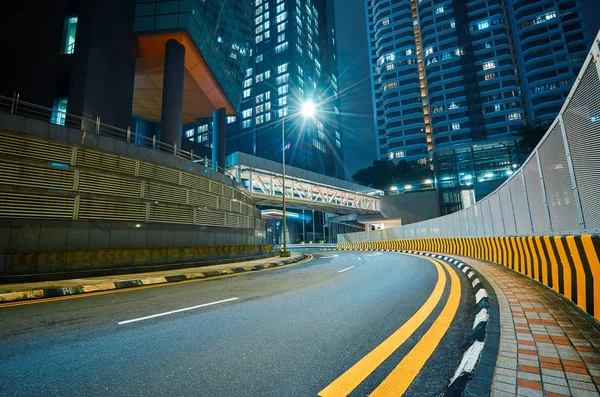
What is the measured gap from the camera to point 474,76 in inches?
3824

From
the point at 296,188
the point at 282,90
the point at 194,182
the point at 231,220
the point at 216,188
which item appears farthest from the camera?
the point at 282,90

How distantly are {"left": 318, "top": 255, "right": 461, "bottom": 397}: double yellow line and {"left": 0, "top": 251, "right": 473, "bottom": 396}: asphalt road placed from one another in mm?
48

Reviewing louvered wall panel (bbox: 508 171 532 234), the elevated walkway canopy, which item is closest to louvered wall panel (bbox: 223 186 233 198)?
the elevated walkway canopy

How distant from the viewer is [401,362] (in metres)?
2.88

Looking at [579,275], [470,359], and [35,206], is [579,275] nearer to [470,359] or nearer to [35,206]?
[470,359]

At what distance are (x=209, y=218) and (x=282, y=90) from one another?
87.3m

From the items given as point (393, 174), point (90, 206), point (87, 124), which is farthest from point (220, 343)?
point (393, 174)

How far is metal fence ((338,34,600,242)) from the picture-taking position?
13.7ft

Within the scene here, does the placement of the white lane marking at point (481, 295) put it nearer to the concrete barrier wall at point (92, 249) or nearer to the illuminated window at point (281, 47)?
the concrete barrier wall at point (92, 249)

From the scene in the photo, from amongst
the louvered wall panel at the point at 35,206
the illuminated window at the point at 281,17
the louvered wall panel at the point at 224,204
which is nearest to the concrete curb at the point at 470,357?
the louvered wall panel at the point at 35,206

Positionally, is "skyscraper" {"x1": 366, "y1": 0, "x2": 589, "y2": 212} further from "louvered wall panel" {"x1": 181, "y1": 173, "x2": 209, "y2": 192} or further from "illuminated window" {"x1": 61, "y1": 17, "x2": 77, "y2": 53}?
"illuminated window" {"x1": 61, "y1": 17, "x2": 77, "y2": 53}

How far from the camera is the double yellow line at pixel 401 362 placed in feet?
7.82

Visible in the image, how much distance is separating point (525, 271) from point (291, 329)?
724cm

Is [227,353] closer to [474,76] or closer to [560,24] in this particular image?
[474,76]
